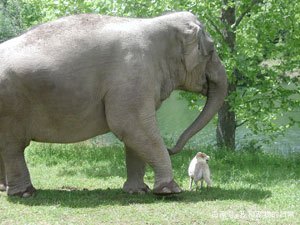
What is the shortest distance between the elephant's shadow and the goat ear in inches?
64.1

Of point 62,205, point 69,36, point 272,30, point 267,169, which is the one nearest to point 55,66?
point 69,36

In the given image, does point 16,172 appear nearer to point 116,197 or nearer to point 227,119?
point 116,197

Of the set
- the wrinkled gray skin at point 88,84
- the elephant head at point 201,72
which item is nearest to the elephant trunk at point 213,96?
the elephant head at point 201,72

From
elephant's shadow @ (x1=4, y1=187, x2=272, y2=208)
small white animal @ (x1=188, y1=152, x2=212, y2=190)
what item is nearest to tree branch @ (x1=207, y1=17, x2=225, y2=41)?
small white animal @ (x1=188, y1=152, x2=212, y2=190)

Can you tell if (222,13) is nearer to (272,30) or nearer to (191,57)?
(272,30)

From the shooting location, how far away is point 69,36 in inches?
261

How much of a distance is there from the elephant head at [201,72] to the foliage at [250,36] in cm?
365

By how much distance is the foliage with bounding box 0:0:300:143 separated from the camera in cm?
1127

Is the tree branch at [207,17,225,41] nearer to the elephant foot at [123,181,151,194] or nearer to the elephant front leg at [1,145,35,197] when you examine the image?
the elephant foot at [123,181,151,194]

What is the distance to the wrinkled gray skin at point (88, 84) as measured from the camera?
6.43m

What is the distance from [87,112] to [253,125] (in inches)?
281

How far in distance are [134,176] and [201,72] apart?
163 centimetres

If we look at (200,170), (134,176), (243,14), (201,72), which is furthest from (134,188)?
(243,14)

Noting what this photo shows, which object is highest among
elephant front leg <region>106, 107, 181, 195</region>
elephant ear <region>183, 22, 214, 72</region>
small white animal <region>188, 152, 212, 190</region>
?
elephant ear <region>183, 22, 214, 72</region>
